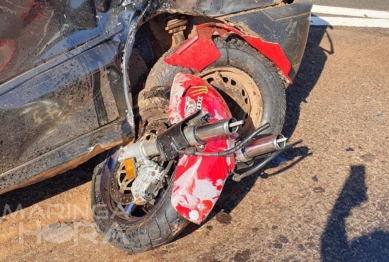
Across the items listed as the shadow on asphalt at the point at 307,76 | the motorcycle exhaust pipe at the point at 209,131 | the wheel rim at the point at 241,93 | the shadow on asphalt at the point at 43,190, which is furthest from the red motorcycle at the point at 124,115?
the shadow on asphalt at the point at 307,76

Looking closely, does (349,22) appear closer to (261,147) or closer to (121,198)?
(261,147)

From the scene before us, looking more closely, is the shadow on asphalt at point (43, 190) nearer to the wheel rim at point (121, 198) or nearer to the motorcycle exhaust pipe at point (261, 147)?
the wheel rim at point (121, 198)

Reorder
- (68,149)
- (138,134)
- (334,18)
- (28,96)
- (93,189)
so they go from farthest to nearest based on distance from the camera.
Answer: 1. (334,18)
2. (93,189)
3. (138,134)
4. (68,149)
5. (28,96)

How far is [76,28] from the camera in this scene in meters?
3.21

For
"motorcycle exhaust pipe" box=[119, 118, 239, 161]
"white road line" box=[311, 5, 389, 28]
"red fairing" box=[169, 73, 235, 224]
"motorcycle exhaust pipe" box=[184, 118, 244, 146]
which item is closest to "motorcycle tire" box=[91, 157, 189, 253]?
"red fairing" box=[169, 73, 235, 224]

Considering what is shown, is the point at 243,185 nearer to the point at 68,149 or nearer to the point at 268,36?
the point at 268,36

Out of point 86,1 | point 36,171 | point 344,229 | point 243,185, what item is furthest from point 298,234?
point 86,1

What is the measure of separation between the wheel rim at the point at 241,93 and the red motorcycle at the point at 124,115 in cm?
16

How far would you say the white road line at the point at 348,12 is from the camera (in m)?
7.09

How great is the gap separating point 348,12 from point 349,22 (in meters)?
0.45

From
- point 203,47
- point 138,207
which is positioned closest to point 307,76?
point 203,47

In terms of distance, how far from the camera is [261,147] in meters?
3.17

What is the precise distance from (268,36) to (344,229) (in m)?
1.41

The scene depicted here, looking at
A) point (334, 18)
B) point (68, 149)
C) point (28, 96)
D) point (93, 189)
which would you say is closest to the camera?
point (28, 96)
